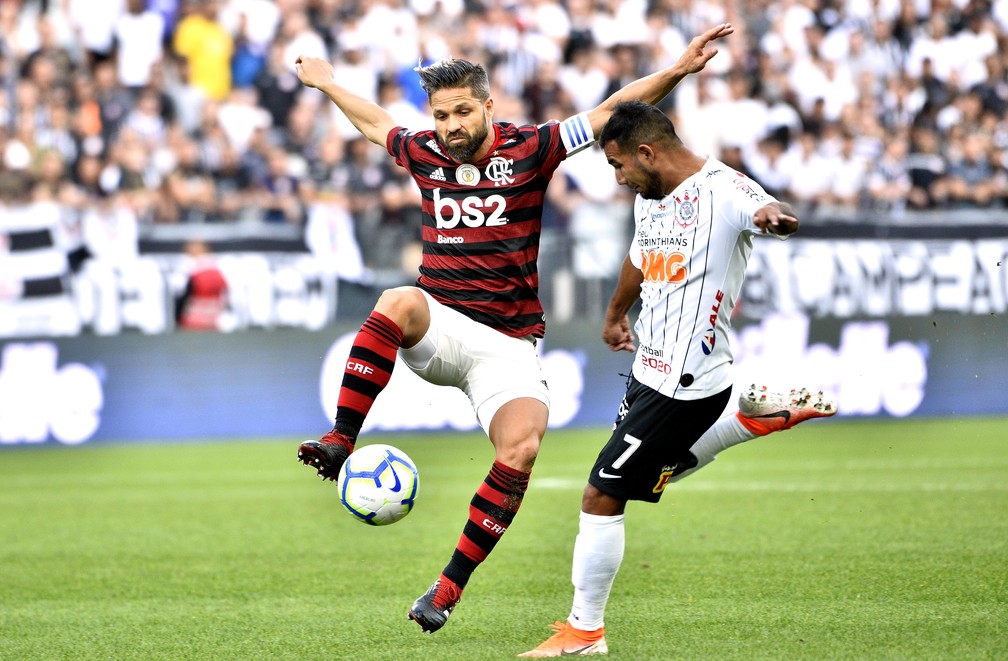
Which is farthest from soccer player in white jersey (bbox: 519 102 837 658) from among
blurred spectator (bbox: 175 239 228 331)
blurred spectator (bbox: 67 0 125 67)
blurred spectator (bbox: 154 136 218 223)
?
blurred spectator (bbox: 67 0 125 67)

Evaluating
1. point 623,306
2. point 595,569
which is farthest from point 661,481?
point 623,306

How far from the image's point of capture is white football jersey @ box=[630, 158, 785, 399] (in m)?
5.62

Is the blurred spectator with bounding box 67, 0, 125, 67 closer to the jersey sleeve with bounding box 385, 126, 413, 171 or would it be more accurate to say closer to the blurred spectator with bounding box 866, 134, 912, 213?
the blurred spectator with bounding box 866, 134, 912, 213

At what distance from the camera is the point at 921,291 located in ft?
48.0

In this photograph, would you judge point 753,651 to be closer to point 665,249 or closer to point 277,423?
point 665,249

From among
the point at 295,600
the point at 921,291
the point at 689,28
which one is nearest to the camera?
the point at 295,600

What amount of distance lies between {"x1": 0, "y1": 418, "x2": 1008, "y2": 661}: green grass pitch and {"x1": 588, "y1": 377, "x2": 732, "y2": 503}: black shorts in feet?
2.09

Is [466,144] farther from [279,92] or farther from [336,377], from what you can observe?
[279,92]

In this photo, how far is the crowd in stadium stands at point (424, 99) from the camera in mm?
15289

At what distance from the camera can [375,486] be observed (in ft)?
19.1

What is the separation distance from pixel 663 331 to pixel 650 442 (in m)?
0.45

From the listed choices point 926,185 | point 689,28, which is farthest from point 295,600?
point 689,28

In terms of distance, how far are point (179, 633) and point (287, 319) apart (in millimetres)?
8065

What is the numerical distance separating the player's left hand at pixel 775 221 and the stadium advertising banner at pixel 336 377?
8.31 meters
